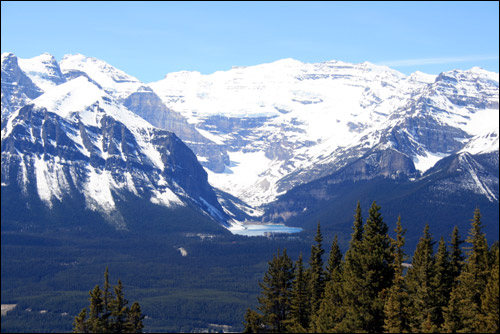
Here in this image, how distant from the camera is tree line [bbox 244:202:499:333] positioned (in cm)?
8538

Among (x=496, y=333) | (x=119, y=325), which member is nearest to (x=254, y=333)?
(x=119, y=325)

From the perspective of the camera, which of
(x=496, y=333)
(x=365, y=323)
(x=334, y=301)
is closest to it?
(x=496, y=333)

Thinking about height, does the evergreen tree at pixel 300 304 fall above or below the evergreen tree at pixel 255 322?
above

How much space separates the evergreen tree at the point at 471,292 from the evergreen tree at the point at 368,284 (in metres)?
7.38

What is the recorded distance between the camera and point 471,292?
92.7 metres

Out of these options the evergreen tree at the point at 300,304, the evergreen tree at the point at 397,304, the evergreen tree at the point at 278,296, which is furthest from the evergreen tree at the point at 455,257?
the evergreen tree at the point at 278,296

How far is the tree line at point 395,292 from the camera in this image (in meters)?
85.4

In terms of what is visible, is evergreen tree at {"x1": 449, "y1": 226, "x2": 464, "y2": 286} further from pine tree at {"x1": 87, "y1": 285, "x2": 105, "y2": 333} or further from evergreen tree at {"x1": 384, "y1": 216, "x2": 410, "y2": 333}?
pine tree at {"x1": 87, "y1": 285, "x2": 105, "y2": 333}

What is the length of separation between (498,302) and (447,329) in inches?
249

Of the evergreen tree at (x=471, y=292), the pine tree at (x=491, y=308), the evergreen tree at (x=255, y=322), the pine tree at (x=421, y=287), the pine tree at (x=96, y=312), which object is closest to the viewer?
the pine tree at (x=491, y=308)

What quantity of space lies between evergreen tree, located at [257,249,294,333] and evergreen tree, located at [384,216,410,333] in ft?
69.3

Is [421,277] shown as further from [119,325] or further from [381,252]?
[119,325]

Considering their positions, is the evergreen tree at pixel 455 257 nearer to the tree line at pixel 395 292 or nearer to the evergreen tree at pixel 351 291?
the tree line at pixel 395 292

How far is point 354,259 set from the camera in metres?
91.3
